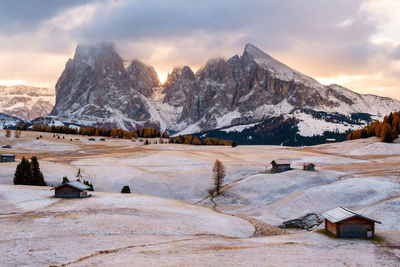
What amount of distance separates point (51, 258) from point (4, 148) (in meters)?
138

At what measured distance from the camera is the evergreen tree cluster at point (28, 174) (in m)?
78.2

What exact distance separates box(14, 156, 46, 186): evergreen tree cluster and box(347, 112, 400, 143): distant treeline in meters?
134

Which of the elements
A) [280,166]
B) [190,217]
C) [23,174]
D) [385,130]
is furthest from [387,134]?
[23,174]

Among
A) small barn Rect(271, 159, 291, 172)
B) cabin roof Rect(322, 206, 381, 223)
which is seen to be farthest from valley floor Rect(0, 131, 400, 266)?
small barn Rect(271, 159, 291, 172)

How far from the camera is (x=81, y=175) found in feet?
301

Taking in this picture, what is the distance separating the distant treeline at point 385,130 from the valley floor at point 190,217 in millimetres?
54273

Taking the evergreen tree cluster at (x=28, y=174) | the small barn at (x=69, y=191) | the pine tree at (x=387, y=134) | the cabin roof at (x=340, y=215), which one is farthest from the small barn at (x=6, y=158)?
the pine tree at (x=387, y=134)

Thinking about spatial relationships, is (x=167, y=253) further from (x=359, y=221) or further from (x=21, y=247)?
(x=359, y=221)

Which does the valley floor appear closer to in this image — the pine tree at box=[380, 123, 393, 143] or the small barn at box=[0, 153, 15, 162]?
the small barn at box=[0, 153, 15, 162]

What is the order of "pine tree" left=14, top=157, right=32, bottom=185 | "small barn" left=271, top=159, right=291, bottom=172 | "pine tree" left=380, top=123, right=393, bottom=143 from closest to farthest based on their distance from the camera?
"pine tree" left=14, top=157, right=32, bottom=185
"small barn" left=271, top=159, right=291, bottom=172
"pine tree" left=380, top=123, right=393, bottom=143

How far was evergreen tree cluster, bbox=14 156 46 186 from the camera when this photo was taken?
78.2 metres

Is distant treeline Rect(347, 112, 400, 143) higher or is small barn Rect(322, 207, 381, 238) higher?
distant treeline Rect(347, 112, 400, 143)

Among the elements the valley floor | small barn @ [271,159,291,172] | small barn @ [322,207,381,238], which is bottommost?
the valley floor

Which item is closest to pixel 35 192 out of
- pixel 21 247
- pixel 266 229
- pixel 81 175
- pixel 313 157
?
pixel 81 175
